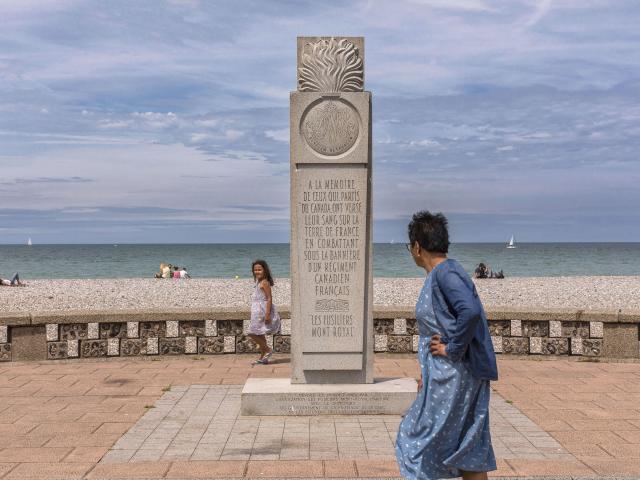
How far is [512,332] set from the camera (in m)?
11.1

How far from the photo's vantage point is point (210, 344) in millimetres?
11172

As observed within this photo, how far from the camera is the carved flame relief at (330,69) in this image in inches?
309

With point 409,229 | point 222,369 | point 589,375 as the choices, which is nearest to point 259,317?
point 222,369

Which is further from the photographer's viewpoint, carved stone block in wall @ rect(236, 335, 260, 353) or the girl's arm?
carved stone block in wall @ rect(236, 335, 260, 353)

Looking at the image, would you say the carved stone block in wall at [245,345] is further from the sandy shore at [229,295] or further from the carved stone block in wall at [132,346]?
the sandy shore at [229,295]

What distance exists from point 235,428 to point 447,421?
3.31m

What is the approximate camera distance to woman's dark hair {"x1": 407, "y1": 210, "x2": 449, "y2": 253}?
4605 millimetres

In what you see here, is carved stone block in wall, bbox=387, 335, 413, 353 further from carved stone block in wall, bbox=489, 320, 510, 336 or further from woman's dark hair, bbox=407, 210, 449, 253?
woman's dark hair, bbox=407, 210, 449, 253

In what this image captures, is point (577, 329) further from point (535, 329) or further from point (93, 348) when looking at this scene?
point (93, 348)

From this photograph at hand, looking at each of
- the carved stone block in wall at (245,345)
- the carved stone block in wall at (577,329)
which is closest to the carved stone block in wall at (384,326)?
the carved stone block in wall at (245,345)

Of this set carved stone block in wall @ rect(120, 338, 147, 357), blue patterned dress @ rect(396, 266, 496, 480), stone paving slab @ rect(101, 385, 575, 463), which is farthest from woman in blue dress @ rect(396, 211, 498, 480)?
carved stone block in wall @ rect(120, 338, 147, 357)

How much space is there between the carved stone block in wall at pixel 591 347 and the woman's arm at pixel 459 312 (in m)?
7.29

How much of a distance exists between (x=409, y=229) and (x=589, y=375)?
6.24m

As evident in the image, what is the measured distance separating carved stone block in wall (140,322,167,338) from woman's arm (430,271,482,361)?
7292 millimetres
